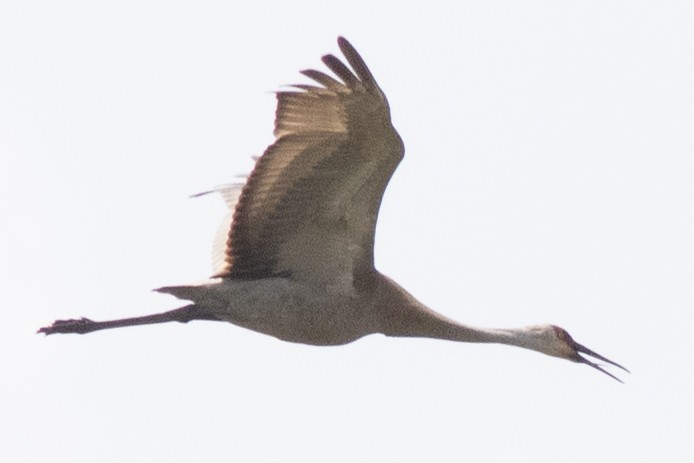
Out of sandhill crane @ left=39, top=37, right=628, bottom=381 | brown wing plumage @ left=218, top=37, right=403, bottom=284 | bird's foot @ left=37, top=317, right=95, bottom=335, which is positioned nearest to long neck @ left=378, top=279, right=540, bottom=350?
sandhill crane @ left=39, top=37, right=628, bottom=381

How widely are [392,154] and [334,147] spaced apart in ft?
1.33

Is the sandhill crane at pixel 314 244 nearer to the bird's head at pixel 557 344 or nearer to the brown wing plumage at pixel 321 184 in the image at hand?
the brown wing plumage at pixel 321 184

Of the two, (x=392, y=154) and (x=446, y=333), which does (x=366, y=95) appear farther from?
(x=446, y=333)

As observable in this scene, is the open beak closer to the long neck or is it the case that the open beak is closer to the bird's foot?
the long neck

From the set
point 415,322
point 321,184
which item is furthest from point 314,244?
point 415,322

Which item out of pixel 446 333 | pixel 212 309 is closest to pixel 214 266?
pixel 212 309

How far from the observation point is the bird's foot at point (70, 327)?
13156 mm

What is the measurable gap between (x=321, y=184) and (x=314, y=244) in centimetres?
58

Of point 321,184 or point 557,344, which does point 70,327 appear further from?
point 557,344

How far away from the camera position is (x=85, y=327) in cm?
1316

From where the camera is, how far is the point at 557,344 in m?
13.5

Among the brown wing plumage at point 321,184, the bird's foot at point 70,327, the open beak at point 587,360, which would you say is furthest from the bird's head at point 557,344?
the bird's foot at point 70,327

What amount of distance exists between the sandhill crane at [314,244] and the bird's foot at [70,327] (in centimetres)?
34

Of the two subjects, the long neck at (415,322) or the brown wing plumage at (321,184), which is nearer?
the brown wing plumage at (321,184)
